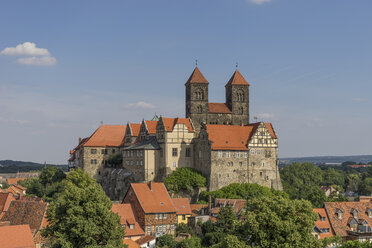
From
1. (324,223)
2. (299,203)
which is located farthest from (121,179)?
(299,203)

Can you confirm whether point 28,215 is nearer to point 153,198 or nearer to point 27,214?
point 27,214

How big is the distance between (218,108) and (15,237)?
2003 inches

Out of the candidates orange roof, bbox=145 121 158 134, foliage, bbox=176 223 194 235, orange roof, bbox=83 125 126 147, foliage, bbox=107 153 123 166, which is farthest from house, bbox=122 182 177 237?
orange roof, bbox=83 125 126 147

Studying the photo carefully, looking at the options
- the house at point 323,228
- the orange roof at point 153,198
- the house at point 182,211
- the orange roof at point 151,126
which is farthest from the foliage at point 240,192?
the orange roof at point 151,126

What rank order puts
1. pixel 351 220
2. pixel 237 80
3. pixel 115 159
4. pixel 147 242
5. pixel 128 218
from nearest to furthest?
pixel 147 242 < pixel 128 218 < pixel 351 220 < pixel 115 159 < pixel 237 80

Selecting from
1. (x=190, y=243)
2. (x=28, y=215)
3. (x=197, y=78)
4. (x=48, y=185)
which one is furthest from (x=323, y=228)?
(x=48, y=185)

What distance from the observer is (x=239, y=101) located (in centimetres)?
9325

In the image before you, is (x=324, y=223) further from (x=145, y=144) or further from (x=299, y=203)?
(x=145, y=144)

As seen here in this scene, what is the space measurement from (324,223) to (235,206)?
12122 millimetres

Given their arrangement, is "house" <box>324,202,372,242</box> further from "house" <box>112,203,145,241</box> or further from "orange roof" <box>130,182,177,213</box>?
"house" <box>112,203,145,241</box>

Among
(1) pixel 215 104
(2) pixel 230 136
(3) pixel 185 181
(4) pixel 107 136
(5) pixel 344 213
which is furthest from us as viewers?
(4) pixel 107 136

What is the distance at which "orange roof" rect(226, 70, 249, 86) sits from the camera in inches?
3696

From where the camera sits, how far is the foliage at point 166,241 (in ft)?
188

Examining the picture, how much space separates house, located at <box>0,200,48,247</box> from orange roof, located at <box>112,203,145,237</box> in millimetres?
9201
